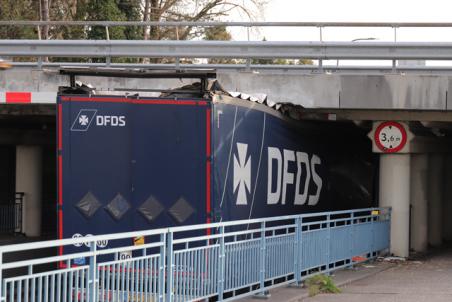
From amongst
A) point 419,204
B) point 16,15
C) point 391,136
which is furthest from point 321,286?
point 16,15

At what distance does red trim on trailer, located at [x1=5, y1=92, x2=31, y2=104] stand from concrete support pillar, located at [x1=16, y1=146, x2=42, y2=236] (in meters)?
10.6

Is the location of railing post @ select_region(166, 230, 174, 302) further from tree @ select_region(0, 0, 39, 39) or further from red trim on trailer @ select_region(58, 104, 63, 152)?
tree @ select_region(0, 0, 39, 39)

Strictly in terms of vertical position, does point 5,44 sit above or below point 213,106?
above

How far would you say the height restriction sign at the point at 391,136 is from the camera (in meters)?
20.8

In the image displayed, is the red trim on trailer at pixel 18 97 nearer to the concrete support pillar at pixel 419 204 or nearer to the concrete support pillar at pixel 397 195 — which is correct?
the concrete support pillar at pixel 397 195

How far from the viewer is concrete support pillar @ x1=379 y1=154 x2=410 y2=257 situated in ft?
67.4

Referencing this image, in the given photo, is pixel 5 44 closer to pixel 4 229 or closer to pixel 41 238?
pixel 41 238

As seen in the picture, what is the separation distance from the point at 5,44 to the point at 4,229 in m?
11.8

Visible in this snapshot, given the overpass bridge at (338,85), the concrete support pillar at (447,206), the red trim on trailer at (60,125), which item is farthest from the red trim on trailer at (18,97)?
the concrete support pillar at (447,206)

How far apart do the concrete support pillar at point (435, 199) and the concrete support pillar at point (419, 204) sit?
62.3 inches

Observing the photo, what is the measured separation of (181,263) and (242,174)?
3.30 m

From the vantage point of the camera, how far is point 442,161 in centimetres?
2608

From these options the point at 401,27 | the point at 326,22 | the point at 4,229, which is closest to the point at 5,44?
the point at 326,22

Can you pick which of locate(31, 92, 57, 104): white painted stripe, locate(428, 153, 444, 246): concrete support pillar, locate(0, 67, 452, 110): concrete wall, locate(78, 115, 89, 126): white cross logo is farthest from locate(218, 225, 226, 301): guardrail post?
locate(428, 153, 444, 246): concrete support pillar
